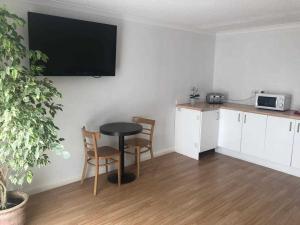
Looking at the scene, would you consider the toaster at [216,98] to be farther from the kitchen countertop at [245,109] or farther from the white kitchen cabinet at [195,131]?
the white kitchen cabinet at [195,131]

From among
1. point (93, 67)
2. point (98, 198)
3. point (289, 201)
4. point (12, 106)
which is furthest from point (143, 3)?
point (289, 201)

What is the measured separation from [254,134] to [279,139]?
385 mm

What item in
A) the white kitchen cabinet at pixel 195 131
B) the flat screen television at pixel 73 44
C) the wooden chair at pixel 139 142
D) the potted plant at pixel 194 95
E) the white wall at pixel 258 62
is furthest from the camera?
the potted plant at pixel 194 95

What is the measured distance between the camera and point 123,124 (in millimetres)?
3473

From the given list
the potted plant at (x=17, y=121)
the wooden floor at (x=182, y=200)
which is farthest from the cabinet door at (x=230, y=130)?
the potted plant at (x=17, y=121)

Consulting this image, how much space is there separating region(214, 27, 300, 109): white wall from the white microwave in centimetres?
21

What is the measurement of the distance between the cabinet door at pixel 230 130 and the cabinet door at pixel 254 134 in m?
0.09

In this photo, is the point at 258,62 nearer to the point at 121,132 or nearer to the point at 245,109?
the point at 245,109

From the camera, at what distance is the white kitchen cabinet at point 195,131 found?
4.19 m

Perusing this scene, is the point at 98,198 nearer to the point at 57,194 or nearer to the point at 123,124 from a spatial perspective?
the point at 57,194

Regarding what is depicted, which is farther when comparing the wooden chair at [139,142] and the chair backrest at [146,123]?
the chair backrest at [146,123]

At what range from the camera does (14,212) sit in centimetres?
221

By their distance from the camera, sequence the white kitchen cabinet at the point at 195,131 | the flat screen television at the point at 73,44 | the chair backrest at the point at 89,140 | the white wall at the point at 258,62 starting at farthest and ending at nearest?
the white kitchen cabinet at the point at 195,131 < the white wall at the point at 258,62 < the chair backrest at the point at 89,140 < the flat screen television at the point at 73,44

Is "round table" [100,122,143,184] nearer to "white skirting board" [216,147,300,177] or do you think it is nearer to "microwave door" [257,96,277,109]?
"white skirting board" [216,147,300,177]
